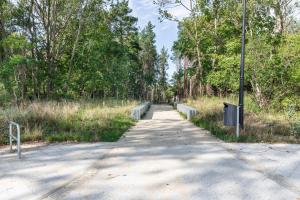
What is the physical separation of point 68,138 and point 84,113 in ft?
16.9

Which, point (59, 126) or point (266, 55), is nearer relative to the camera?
point (59, 126)

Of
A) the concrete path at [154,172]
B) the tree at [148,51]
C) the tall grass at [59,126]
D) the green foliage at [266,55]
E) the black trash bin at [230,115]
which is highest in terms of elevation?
the tree at [148,51]

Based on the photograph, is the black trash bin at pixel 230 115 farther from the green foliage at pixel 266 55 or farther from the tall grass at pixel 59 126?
the green foliage at pixel 266 55

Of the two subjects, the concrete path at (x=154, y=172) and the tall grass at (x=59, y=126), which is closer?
the concrete path at (x=154, y=172)

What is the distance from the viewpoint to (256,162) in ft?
25.4

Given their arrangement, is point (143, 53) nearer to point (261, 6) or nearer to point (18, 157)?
point (261, 6)

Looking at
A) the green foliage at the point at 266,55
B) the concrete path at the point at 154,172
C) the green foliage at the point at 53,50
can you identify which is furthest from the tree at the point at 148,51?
the concrete path at the point at 154,172

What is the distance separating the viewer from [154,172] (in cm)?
672

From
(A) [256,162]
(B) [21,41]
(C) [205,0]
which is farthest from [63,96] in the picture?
(A) [256,162]

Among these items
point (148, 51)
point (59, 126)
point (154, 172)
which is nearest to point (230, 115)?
point (154, 172)

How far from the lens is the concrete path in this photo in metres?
5.46

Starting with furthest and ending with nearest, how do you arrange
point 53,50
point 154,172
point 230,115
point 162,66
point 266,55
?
point 162,66
point 53,50
point 266,55
point 230,115
point 154,172

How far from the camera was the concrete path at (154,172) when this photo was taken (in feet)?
17.9

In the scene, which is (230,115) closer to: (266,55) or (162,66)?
(266,55)
